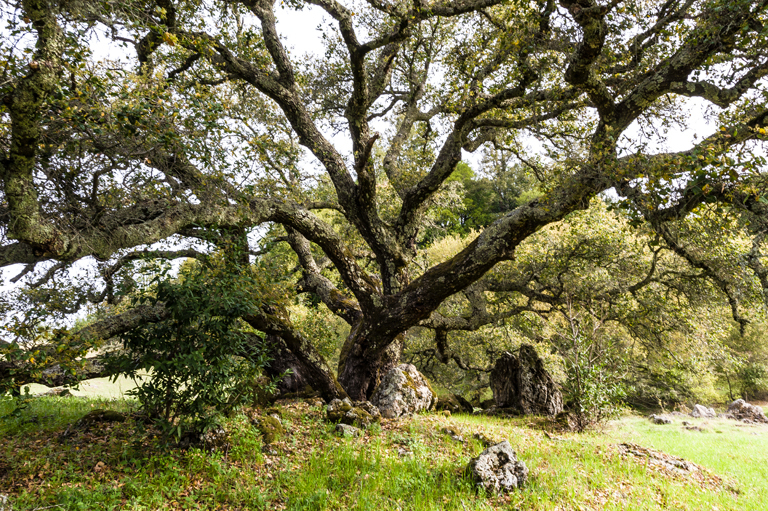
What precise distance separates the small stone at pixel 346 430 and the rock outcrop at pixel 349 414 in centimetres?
33

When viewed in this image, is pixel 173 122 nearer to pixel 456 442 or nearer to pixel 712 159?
pixel 712 159

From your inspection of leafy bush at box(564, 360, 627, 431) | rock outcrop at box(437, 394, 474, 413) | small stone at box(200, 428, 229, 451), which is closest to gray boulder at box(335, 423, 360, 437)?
small stone at box(200, 428, 229, 451)

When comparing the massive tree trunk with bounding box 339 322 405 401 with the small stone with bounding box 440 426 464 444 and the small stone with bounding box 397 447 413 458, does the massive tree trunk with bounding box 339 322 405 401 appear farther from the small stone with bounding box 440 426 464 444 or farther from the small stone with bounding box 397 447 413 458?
the small stone with bounding box 397 447 413 458

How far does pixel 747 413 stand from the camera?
753 inches

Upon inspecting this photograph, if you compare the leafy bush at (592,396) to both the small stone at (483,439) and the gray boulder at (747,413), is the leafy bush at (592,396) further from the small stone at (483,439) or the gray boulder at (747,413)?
the gray boulder at (747,413)

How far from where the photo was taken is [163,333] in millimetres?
4766

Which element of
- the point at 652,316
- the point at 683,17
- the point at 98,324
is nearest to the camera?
the point at 98,324

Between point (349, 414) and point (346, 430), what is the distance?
62 centimetres

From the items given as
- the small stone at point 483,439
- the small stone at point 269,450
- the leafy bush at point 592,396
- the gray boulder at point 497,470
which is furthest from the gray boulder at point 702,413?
the small stone at point 269,450

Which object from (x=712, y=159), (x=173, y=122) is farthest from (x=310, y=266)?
(x=712, y=159)

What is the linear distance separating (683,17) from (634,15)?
77cm

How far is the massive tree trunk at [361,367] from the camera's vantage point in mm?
8805

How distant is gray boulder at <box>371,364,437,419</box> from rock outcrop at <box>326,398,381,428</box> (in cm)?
65

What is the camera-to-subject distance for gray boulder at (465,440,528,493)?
4809 mm
